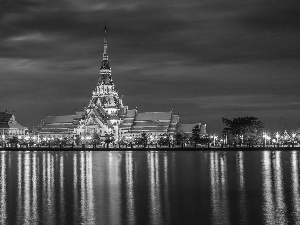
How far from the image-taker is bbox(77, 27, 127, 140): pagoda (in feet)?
438

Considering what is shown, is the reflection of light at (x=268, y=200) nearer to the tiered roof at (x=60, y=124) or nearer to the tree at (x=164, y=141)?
the tree at (x=164, y=141)

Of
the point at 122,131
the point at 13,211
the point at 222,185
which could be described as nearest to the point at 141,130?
the point at 122,131

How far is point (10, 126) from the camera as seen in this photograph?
152 meters

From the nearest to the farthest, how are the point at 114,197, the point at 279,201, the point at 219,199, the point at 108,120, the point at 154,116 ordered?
the point at 279,201 < the point at 219,199 < the point at 114,197 < the point at 154,116 < the point at 108,120

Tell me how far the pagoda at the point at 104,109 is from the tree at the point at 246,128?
3177 centimetres

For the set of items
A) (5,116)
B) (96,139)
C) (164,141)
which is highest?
(5,116)

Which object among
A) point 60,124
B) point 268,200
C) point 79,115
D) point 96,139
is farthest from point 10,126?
point 268,200

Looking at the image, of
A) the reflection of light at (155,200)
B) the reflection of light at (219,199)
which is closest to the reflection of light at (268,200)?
the reflection of light at (219,199)

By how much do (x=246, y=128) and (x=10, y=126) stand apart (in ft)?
228

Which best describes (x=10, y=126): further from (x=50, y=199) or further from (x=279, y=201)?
(x=279, y=201)

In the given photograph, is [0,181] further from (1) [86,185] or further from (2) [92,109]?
(2) [92,109]

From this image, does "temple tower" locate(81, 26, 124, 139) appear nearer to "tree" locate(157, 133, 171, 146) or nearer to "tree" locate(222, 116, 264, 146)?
"tree" locate(157, 133, 171, 146)

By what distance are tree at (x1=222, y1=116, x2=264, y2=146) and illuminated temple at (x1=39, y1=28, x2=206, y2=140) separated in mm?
17601

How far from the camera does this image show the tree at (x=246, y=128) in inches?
4370
